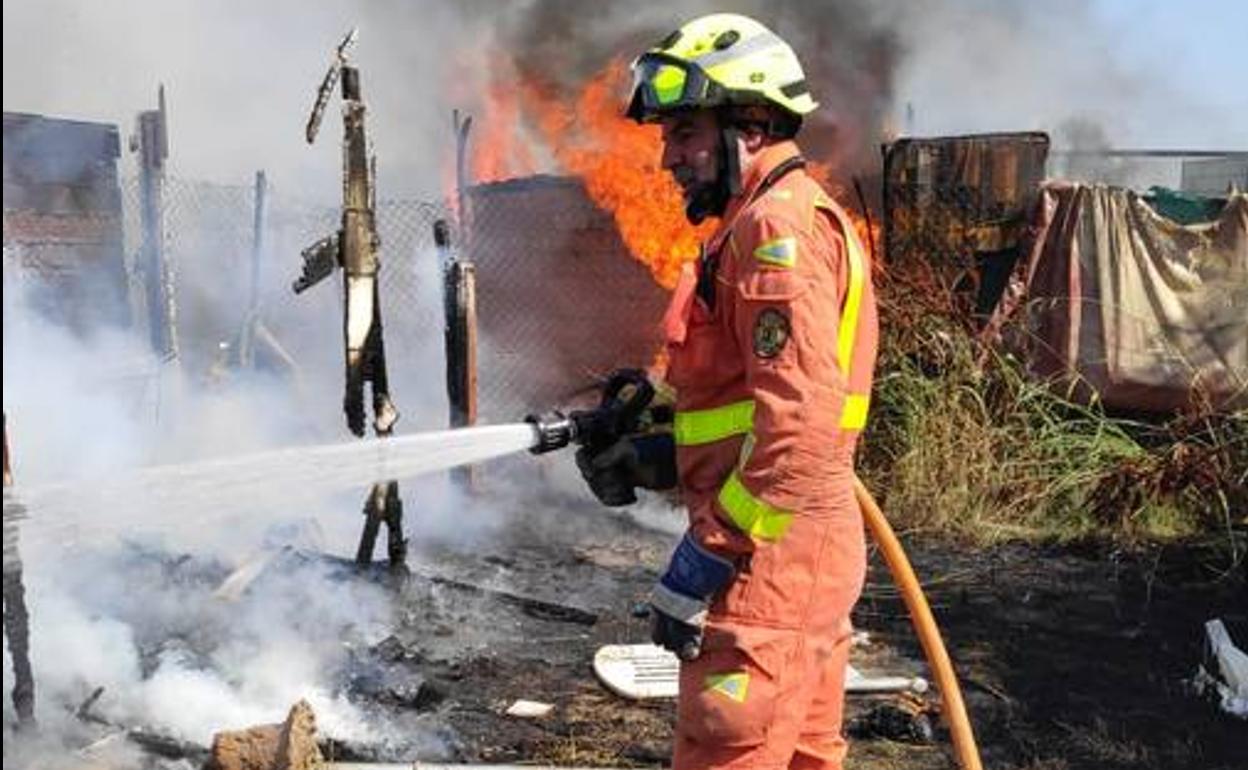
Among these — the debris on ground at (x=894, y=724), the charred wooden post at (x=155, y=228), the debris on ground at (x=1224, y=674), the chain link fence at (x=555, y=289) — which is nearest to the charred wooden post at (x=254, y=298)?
the charred wooden post at (x=155, y=228)

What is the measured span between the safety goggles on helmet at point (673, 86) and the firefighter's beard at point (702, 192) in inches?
6.1

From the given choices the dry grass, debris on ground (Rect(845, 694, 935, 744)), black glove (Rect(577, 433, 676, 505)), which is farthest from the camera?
the dry grass

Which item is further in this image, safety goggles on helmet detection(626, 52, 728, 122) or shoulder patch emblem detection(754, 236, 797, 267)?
safety goggles on helmet detection(626, 52, 728, 122)

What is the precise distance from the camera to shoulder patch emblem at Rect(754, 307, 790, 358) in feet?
8.36

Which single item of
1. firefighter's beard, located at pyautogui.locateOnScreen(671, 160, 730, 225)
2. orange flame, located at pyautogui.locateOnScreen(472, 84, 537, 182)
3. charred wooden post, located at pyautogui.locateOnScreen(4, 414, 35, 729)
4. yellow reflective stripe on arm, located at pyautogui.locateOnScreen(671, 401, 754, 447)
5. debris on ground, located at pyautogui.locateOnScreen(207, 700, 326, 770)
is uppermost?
orange flame, located at pyautogui.locateOnScreen(472, 84, 537, 182)

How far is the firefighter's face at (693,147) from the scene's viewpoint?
9.41 feet

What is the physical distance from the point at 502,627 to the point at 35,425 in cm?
229

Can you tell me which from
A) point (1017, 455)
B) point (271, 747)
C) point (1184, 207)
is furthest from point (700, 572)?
point (1184, 207)

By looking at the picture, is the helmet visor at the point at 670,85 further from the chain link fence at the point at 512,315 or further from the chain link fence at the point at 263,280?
the chain link fence at the point at 263,280

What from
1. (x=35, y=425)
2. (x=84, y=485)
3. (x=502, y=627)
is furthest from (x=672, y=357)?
(x=35, y=425)

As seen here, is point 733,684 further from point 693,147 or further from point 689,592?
point 693,147

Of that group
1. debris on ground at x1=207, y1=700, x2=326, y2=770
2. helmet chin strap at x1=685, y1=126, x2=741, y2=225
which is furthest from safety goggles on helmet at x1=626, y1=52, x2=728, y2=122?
debris on ground at x1=207, y1=700, x2=326, y2=770

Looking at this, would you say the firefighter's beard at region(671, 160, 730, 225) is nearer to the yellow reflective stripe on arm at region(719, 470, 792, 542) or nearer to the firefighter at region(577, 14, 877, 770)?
the firefighter at region(577, 14, 877, 770)

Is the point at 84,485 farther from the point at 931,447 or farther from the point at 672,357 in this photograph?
the point at 931,447
